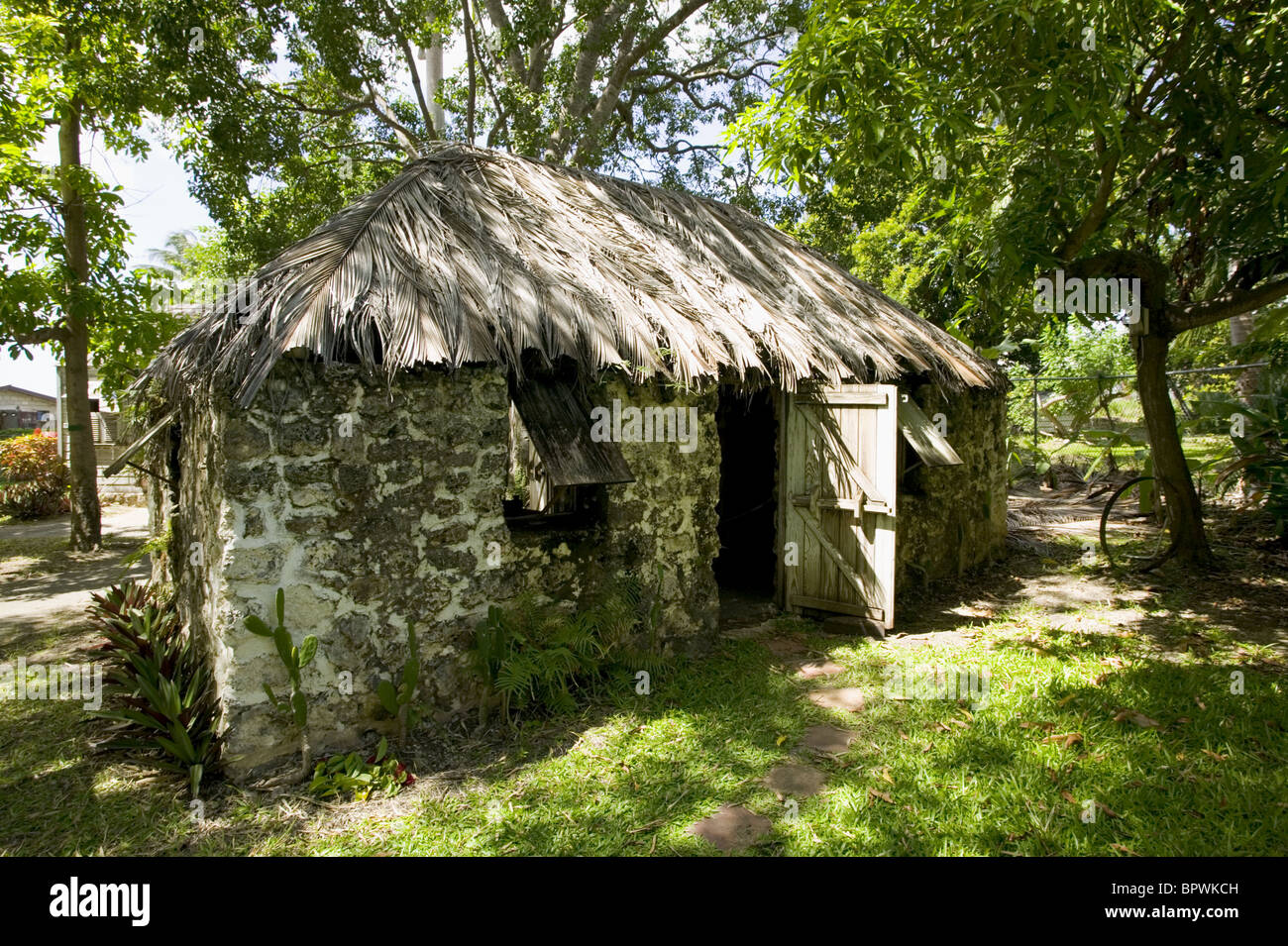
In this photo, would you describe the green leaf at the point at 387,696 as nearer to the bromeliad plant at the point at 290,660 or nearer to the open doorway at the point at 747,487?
the bromeliad plant at the point at 290,660

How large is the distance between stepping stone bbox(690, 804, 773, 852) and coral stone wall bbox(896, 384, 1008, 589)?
372cm

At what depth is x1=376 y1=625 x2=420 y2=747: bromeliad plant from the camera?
13.4 ft

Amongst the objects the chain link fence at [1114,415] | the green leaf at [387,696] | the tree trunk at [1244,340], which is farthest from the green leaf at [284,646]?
the tree trunk at [1244,340]

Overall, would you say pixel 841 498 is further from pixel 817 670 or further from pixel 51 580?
pixel 51 580

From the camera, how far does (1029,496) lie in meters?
13.0

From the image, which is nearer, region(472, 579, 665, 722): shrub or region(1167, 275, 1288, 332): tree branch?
region(472, 579, 665, 722): shrub

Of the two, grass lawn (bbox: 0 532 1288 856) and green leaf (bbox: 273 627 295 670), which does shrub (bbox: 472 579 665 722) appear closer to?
grass lawn (bbox: 0 532 1288 856)

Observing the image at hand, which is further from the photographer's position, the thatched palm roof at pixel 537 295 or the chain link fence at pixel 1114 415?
the chain link fence at pixel 1114 415

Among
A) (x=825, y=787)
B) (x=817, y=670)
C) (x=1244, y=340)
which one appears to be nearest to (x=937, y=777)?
(x=825, y=787)

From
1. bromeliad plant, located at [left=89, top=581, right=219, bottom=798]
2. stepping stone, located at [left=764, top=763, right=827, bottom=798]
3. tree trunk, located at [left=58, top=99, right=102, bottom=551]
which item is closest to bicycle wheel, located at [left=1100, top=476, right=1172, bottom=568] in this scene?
stepping stone, located at [left=764, top=763, right=827, bottom=798]

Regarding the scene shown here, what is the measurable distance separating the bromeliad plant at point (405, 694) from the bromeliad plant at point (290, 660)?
404 millimetres

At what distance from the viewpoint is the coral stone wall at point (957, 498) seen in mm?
7129

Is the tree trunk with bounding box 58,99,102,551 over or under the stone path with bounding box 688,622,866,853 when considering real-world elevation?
over

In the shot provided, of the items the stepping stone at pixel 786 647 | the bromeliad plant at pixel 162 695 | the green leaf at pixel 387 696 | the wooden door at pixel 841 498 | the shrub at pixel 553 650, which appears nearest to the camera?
the bromeliad plant at pixel 162 695
